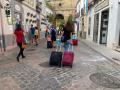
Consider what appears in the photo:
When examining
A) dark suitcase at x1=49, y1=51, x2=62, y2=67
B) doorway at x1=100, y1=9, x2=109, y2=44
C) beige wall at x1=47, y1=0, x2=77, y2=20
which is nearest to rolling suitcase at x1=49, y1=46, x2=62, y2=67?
dark suitcase at x1=49, y1=51, x2=62, y2=67

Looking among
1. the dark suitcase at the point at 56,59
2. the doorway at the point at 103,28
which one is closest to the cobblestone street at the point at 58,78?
the dark suitcase at the point at 56,59

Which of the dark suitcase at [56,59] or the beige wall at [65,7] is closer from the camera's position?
the dark suitcase at [56,59]

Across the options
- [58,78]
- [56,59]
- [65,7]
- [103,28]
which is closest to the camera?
[58,78]

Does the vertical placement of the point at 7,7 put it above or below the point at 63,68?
above

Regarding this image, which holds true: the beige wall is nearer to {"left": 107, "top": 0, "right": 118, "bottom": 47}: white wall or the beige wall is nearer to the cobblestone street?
{"left": 107, "top": 0, "right": 118, "bottom": 47}: white wall

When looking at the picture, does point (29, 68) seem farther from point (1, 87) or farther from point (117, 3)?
point (117, 3)

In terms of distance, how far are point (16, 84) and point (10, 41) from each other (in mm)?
8057

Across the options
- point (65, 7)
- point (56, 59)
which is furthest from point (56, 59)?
point (65, 7)

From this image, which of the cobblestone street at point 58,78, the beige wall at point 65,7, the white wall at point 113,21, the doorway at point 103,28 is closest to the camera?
the cobblestone street at point 58,78

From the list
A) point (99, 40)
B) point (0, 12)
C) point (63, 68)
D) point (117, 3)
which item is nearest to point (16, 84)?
point (63, 68)

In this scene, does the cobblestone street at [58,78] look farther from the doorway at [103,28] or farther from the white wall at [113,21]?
the doorway at [103,28]

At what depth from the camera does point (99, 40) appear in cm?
1617

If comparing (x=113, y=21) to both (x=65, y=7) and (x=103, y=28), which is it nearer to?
(x=103, y=28)

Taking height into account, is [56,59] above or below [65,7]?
below
